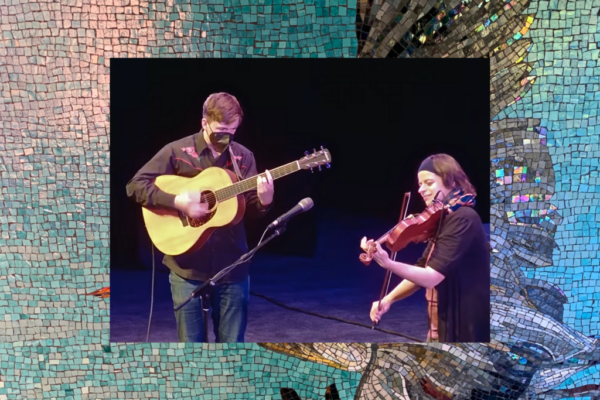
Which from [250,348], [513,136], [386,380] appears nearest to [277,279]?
[250,348]

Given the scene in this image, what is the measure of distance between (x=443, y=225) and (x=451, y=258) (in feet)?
0.61

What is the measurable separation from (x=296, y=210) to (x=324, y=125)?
0.50 m

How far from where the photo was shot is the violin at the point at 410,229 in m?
3.33

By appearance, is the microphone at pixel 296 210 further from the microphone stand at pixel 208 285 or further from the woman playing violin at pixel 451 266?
the woman playing violin at pixel 451 266

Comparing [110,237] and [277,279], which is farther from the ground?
[110,237]

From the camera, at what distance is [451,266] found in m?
3.32

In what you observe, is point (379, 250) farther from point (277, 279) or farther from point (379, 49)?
point (379, 49)

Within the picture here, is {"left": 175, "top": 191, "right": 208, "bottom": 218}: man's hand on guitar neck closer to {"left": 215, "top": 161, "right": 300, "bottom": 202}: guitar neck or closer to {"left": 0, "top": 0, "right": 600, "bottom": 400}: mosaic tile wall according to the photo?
{"left": 215, "top": 161, "right": 300, "bottom": 202}: guitar neck

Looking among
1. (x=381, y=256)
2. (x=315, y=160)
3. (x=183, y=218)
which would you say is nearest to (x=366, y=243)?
(x=381, y=256)

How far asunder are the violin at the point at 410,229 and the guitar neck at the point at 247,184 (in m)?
0.63

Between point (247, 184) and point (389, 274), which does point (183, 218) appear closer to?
point (247, 184)

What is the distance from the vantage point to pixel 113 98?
3.33 meters

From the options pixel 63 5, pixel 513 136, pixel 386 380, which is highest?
pixel 63 5

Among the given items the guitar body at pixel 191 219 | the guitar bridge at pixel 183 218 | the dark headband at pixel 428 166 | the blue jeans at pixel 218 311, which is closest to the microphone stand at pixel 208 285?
the blue jeans at pixel 218 311
